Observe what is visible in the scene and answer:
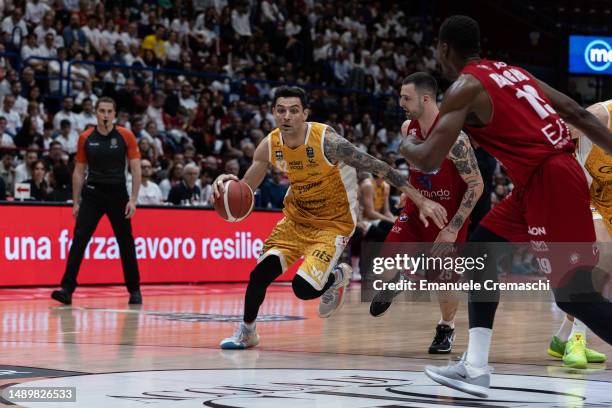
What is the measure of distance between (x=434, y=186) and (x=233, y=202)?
1.56 meters

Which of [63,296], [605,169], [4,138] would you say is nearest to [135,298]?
[63,296]

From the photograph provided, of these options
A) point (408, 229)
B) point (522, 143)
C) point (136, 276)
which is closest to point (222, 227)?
point (136, 276)

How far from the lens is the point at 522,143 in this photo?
17.8 feet

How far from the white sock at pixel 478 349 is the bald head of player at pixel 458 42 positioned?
1.37 metres

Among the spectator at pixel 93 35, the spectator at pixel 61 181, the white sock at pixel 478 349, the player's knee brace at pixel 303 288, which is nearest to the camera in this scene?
the white sock at pixel 478 349

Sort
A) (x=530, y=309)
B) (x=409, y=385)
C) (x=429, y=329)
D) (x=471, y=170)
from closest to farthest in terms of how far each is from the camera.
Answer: (x=409, y=385)
(x=471, y=170)
(x=429, y=329)
(x=530, y=309)

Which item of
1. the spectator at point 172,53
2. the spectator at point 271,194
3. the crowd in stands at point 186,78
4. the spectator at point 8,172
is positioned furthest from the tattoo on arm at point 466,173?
the spectator at point 172,53

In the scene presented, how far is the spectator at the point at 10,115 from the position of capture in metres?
17.6

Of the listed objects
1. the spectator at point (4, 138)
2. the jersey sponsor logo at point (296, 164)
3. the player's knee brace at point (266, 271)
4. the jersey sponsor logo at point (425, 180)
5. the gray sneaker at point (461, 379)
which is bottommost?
the gray sneaker at point (461, 379)

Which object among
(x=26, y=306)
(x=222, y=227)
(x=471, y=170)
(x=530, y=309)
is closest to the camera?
(x=471, y=170)

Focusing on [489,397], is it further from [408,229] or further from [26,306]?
[26,306]

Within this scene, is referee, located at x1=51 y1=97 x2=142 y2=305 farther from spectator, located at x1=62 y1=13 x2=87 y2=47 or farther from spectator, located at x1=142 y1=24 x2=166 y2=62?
spectator, located at x1=142 y1=24 x2=166 y2=62

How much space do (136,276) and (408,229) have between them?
5047 millimetres

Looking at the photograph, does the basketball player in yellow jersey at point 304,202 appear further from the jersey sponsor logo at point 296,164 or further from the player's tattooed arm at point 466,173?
the player's tattooed arm at point 466,173
